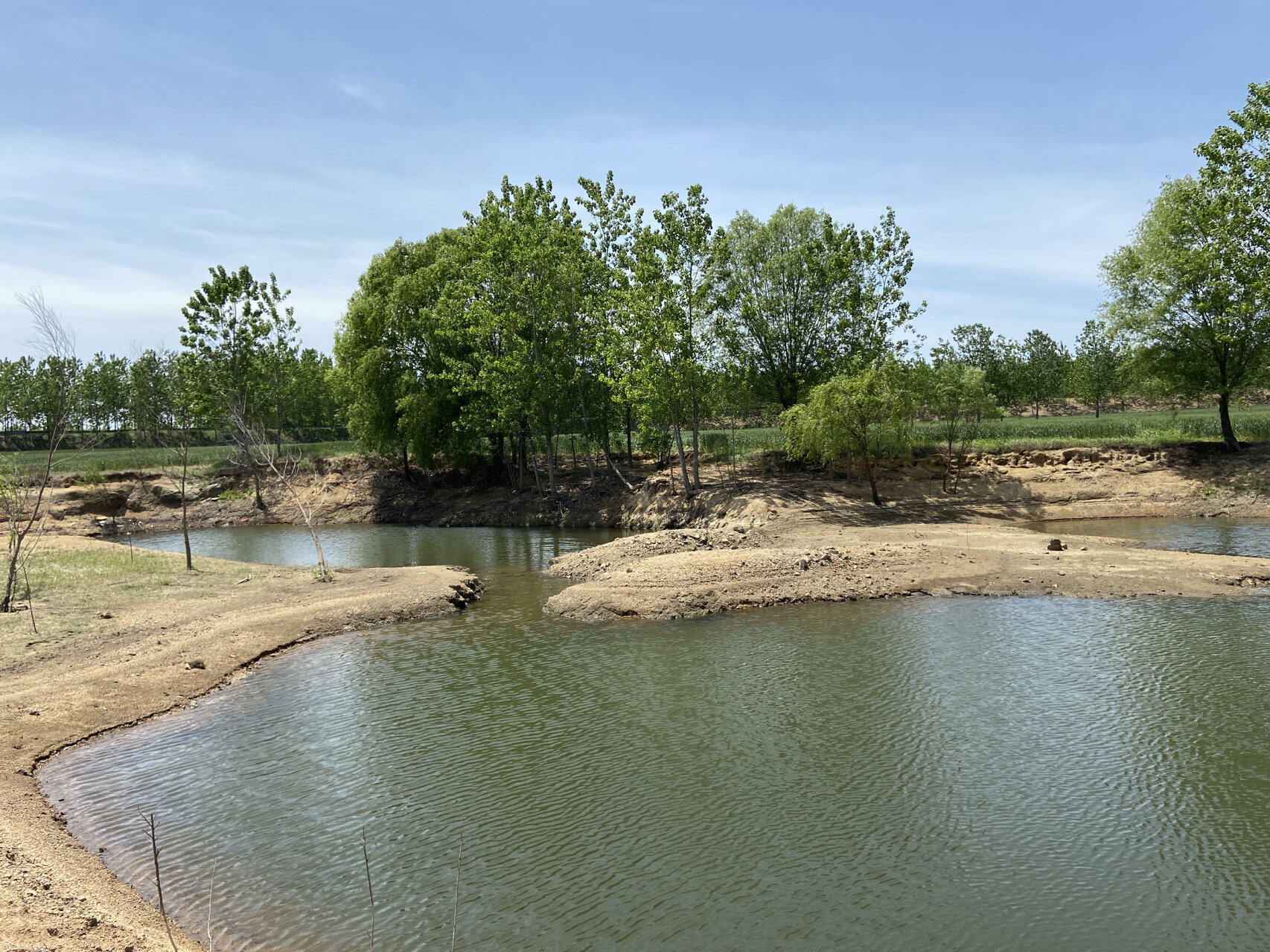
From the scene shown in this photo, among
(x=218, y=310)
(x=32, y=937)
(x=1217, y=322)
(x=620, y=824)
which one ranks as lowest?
(x=620, y=824)

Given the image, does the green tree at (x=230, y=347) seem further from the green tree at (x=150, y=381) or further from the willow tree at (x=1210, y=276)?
the willow tree at (x=1210, y=276)

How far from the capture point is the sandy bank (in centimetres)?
2155

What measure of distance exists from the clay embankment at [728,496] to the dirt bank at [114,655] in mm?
16525

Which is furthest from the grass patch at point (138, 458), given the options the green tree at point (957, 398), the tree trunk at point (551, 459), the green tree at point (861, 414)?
Result: the green tree at point (957, 398)

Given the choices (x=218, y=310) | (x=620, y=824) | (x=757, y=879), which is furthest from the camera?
(x=218, y=310)

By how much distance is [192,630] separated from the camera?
19.1 m

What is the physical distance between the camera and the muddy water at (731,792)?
8.12 metres

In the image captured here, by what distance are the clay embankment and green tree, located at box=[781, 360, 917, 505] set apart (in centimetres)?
270

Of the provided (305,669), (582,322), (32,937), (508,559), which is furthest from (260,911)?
(582,322)

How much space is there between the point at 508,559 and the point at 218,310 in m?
34.6

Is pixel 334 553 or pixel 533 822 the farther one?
pixel 334 553

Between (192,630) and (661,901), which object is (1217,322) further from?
(192,630)

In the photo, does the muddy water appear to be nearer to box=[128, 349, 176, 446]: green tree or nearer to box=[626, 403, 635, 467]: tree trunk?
box=[626, 403, 635, 467]: tree trunk

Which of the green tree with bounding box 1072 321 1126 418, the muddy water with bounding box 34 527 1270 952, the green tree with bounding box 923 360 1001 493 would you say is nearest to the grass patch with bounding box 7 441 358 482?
the green tree with bounding box 923 360 1001 493
